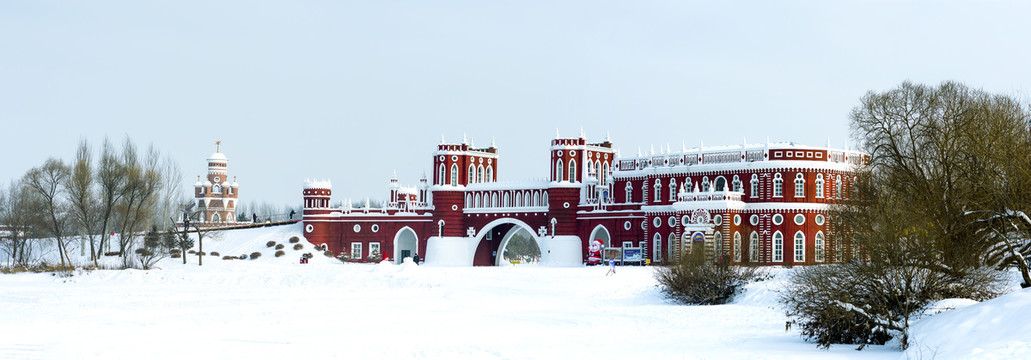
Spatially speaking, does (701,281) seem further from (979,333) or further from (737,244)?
(737,244)

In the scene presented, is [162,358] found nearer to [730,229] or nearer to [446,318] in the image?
[446,318]

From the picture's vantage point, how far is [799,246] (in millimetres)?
56938

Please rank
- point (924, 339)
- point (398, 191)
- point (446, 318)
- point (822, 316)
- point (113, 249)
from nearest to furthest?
point (924, 339) < point (822, 316) < point (446, 318) < point (113, 249) < point (398, 191)

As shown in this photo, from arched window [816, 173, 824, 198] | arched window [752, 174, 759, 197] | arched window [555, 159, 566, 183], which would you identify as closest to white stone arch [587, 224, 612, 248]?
arched window [555, 159, 566, 183]

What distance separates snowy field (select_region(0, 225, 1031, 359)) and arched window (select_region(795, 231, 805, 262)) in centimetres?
1257

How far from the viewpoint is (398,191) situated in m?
84.2

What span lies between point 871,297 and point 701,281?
45.1ft

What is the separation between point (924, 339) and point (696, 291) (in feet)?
51.6

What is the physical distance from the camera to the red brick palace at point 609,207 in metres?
56.8

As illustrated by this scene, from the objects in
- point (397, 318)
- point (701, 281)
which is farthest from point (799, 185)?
point (397, 318)

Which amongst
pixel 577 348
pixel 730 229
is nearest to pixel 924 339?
pixel 577 348

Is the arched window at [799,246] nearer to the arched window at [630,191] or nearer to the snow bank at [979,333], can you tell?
the arched window at [630,191]

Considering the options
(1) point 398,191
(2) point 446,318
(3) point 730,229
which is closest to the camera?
(2) point 446,318

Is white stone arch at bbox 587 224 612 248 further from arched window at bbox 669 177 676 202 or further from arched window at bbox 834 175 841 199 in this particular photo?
arched window at bbox 834 175 841 199
